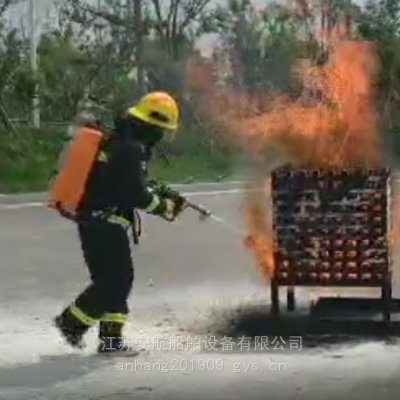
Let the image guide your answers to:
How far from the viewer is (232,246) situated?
44.2 feet

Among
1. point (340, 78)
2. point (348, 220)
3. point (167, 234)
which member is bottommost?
point (167, 234)

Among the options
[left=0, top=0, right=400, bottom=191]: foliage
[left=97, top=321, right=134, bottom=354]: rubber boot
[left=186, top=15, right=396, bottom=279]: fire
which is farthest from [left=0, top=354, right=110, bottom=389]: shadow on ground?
[left=0, top=0, right=400, bottom=191]: foliage

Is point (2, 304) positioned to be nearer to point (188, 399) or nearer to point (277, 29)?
point (188, 399)

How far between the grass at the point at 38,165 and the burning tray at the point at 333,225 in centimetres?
1339

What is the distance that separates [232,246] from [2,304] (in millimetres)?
4228

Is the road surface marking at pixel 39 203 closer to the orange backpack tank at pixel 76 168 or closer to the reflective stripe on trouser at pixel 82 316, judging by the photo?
the reflective stripe on trouser at pixel 82 316

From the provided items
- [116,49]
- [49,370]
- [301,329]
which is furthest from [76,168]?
[116,49]

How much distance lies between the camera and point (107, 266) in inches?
293

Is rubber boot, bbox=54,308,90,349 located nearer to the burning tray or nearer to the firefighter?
the firefighter

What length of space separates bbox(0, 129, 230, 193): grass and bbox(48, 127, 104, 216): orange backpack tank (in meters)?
14.3

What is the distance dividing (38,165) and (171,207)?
715 inches

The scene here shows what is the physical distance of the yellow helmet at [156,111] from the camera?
7367mm

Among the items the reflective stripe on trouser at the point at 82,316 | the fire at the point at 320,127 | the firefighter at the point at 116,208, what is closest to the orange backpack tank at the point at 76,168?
the firefighter at the point at 116,208

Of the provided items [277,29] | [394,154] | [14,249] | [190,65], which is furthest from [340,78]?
[190,65]
